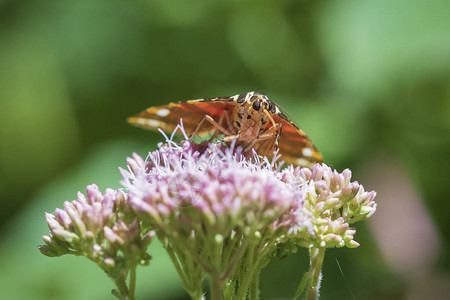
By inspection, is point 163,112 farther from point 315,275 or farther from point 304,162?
point 315,275

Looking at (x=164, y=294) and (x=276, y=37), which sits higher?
(x=276, y=37)

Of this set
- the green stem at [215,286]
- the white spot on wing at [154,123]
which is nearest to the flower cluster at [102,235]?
the green stem at [215,286]

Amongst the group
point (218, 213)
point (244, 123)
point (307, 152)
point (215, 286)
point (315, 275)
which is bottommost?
point (315, 275)

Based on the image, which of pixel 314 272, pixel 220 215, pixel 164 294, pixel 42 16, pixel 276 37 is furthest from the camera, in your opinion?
pixel 42 16

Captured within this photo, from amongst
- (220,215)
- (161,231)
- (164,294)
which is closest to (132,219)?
(161,231)

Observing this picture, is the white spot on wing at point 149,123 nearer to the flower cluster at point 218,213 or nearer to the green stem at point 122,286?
the flower cluster at point 218,213

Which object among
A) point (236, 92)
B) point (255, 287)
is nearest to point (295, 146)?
point (255, 287)

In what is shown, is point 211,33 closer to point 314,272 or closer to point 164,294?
point 164,294
